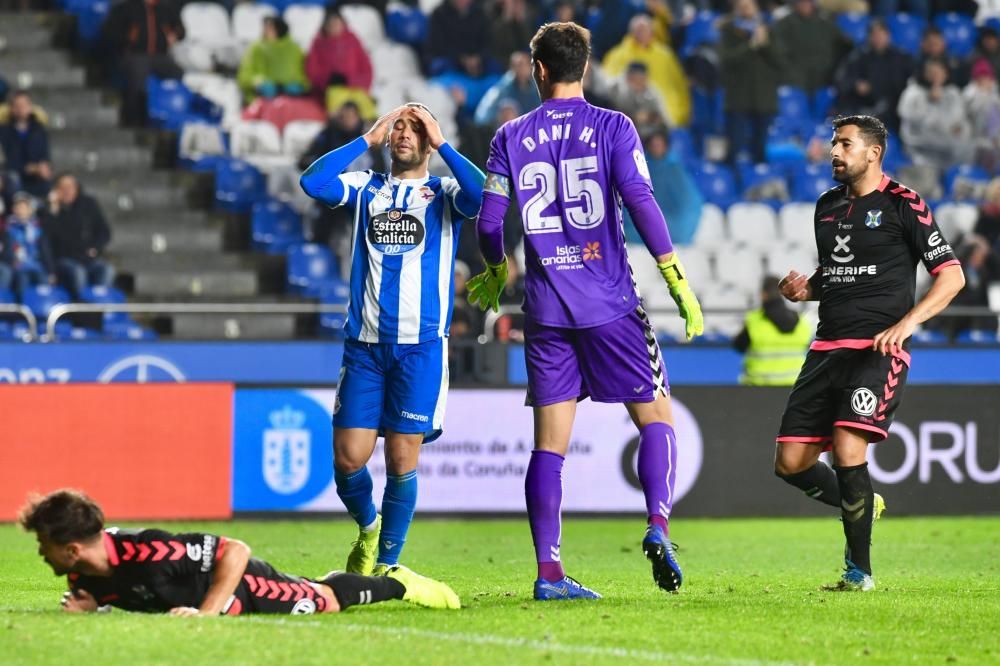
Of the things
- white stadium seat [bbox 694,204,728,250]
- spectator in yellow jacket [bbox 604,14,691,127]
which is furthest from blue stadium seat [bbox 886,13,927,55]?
white stadium seat [bbox 694,204,728,250]

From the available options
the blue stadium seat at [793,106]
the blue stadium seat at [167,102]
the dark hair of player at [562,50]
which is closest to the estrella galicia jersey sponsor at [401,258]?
the dark hair of player at [562,50]

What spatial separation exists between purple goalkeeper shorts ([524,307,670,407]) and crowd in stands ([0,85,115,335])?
32.3 feet

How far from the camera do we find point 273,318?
693 inches

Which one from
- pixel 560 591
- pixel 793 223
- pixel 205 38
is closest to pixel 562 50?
pixel 560 591

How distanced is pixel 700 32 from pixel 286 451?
1030cm

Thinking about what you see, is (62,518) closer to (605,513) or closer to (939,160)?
(605,513)

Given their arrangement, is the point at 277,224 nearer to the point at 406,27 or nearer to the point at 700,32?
A: the point at 406,27

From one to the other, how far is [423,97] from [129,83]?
11.6ft

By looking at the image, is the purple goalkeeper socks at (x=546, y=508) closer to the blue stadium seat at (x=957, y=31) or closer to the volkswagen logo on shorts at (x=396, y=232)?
the volkswagen logo on shorts at (x=396, y=232)

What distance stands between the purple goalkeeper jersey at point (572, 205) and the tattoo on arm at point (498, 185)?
3cm

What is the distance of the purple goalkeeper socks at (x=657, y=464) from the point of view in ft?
24.5

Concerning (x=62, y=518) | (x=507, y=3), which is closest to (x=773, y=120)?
(x=507, y=3)

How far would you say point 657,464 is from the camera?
7.50 meters

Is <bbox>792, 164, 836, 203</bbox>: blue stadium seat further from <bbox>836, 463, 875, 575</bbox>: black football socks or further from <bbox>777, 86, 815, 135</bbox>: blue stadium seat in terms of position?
<bbox>836, 463, 875, 575</bbox>: black football socks
